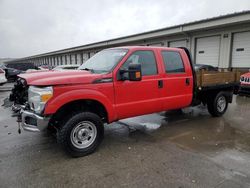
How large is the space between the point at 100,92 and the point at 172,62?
209 cm

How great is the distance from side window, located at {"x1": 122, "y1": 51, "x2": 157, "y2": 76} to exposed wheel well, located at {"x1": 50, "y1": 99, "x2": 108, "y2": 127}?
117cm

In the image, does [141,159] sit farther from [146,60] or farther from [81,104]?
[146,60]

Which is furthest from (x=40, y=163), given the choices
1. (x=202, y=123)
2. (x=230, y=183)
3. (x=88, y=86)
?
(x=202, y=123)

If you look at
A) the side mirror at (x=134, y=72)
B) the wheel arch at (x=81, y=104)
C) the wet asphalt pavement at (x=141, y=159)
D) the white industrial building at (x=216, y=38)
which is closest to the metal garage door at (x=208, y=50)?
the white industrial building at (x=216, y=38)

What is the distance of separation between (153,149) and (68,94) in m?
1.91

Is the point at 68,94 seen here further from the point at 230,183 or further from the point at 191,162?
the point at 230,183

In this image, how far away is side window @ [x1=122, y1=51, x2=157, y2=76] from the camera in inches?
167

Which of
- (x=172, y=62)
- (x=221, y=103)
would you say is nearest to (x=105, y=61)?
(x=172, y=62)

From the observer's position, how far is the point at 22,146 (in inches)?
160

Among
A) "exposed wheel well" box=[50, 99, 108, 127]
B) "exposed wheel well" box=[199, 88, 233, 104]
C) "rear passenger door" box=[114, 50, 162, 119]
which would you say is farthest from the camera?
"exposed wheel well" box=[199, 88, 233, 104]

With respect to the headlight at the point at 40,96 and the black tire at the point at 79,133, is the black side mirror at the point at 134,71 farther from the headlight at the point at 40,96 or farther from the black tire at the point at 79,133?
the headlight at the point at 40,96

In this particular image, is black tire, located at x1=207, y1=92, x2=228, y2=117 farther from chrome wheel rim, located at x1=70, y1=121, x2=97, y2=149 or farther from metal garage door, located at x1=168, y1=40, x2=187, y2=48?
metal garage door, located at x1=168, y1=40, x2=187, y2=48

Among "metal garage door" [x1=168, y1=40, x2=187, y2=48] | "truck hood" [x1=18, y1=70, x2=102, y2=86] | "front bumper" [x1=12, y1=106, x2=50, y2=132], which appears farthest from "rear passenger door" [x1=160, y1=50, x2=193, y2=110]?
"metal garage door" [x1=168, y1=40, x2=187, y2=48]

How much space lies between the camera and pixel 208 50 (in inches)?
551
